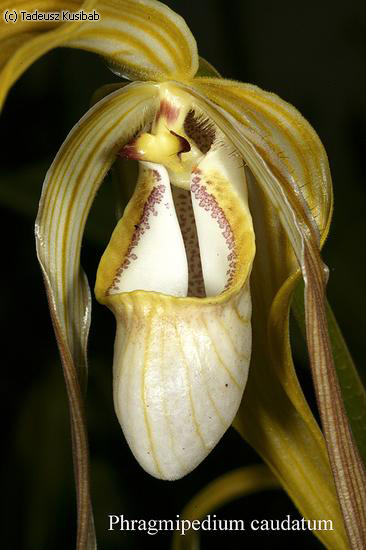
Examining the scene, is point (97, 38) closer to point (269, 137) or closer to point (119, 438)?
point (269, 137)

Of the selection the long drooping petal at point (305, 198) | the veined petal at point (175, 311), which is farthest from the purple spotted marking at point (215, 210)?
the long drooping petal at point (305, 198)

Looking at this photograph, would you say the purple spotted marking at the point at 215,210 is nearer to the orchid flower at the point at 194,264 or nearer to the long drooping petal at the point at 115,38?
the orchid flower at the point at 194,264

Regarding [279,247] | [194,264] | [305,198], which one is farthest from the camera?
[194,264]

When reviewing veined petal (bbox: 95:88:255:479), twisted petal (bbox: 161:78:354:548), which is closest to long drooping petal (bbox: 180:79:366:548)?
twisted petal (bbox: 161:78:354:548)

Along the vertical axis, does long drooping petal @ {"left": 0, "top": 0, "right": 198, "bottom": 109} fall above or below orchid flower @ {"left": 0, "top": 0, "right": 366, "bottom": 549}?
above

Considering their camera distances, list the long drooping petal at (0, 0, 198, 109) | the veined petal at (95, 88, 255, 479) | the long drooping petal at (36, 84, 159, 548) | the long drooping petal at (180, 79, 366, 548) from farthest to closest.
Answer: the long drooping petal at (36, 84, 159, 548) → the veined petal at (95, 88, 255, 479) → the long drooping petal at (180, 79, 366, 548) → the long drooping petal at (0, 0, 198, 109)

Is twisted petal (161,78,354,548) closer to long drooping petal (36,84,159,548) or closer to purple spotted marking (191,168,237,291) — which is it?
purple spotted marking (191,168,237,291)

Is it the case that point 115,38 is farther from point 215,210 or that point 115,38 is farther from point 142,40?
point 215,210

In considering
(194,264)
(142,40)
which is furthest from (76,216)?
(142,40)
